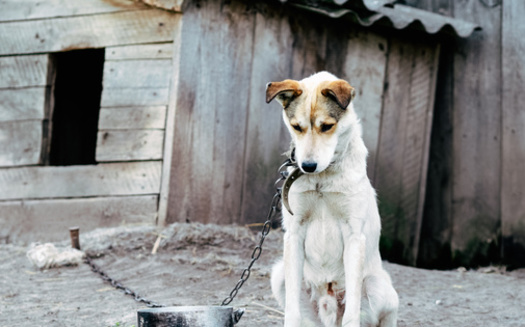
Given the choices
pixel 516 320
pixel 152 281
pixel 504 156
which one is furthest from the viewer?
pixel 504 156

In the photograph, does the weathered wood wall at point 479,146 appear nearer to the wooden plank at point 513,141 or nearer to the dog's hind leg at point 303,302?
the wooden plank at point 513,141

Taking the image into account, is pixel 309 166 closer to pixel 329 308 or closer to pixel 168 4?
pixel 329 308

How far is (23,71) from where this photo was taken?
6.55 metres

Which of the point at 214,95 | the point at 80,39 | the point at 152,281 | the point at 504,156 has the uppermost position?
the point at 80,39

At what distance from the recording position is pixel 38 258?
5363mm

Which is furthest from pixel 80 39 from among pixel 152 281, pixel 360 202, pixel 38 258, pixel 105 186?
pixel 360 202

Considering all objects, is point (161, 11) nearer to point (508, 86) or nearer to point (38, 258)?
point (38, 258)

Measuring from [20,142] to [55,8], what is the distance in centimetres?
151

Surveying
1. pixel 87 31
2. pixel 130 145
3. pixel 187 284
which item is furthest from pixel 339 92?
pixel 87 31

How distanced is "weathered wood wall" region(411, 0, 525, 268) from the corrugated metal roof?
0.36m

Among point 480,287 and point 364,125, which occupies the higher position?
point 364,125

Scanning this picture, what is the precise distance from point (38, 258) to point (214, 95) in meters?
2.23

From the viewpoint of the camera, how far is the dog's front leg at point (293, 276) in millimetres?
3223

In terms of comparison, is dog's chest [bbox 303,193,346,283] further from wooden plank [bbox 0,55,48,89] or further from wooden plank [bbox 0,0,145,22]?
wooden plank [bbox 0,55,48,89]
